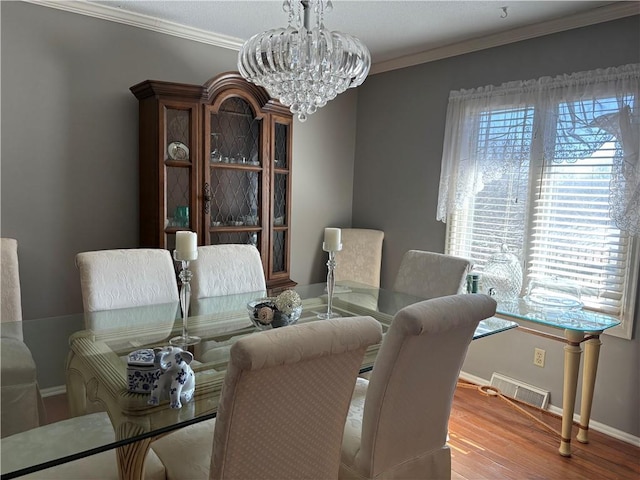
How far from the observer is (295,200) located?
13.1 ft

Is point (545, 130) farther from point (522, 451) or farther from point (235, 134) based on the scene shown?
point (235, 134)

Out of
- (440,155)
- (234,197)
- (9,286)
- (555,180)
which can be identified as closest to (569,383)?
(555,180)

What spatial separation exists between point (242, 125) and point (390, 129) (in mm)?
1274

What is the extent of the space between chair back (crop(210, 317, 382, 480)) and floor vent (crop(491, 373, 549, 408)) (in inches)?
82.7

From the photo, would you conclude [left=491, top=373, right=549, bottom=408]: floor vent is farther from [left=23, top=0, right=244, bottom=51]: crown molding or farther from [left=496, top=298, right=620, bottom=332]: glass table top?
[left=23, top=0, right=244, bottom=51]: crown molding

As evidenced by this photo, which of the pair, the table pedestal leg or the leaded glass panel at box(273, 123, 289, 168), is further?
the leaded glass panel at box(273, 123, 289, 168)

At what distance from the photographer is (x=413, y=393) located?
5.33 ft

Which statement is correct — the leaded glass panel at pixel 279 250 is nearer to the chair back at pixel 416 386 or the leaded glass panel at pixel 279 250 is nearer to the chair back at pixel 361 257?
the chair back at pixel 361 257

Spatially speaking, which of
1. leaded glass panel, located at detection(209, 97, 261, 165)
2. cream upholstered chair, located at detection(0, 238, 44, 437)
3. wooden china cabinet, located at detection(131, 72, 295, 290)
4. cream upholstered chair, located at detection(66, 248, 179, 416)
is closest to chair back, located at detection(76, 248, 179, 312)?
cream upholstered chair, located at detection(66, 248, 179, 416)

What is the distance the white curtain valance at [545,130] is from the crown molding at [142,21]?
1671 millimetres

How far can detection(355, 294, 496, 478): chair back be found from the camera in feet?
4.83

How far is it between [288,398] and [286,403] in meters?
0.02

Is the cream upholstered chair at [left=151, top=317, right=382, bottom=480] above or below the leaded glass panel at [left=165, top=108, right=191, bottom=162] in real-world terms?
below

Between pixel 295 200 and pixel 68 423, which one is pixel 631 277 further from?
pixel 68 423
